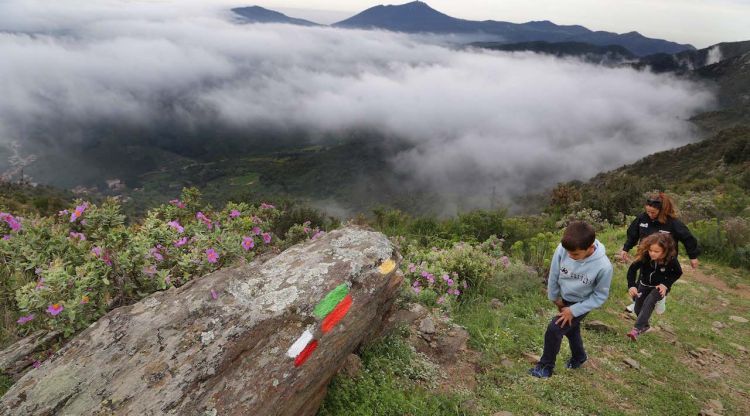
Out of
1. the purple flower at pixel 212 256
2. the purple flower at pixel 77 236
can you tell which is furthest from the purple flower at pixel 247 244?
the purple flower at pixel 77 236

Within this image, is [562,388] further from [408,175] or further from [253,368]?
[408,175]

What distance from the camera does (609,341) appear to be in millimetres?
5895

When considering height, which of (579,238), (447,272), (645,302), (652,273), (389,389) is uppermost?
(579,238)

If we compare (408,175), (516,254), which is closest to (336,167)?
(408,175)

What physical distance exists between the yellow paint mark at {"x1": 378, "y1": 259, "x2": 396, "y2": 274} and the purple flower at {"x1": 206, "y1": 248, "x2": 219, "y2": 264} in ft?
6.10

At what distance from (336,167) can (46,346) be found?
184 m

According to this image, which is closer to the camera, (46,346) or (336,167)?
(46,346)

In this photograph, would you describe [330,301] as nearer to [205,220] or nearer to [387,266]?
[387,266]

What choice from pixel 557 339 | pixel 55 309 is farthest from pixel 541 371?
pixel 55 309

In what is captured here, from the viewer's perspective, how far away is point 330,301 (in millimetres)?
3781

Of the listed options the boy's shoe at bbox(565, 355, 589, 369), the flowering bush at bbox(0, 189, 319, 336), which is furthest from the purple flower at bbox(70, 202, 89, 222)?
the boy's shoe at bbox(565, 355, 589, 369)

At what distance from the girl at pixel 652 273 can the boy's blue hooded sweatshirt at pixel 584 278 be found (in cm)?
145

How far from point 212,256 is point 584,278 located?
393 centimetres

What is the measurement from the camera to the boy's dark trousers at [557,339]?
4.51 m
